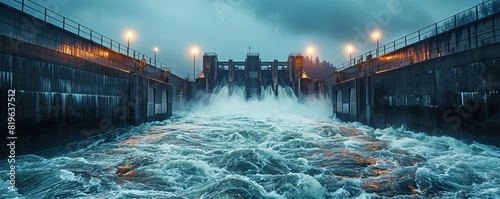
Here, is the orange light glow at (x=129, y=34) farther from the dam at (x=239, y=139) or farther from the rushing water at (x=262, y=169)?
the rushing water at (x=262, y=169)

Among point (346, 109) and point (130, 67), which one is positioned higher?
point (130, 67)

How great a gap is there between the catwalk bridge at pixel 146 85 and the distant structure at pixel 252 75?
13.1 meters

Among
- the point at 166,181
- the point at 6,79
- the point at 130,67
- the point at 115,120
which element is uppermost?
the point at 130,67

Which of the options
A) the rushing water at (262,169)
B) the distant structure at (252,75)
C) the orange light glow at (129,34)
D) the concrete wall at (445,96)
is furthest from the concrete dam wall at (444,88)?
the orange light glow at (129,34)

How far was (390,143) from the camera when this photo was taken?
12.6 m

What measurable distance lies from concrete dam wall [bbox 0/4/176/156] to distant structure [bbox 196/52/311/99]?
62.6 ft

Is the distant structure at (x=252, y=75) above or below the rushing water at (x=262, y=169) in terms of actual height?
above

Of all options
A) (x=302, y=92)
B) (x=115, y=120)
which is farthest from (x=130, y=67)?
(x=302, y=92)

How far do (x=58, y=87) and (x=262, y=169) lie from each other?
29.5ft

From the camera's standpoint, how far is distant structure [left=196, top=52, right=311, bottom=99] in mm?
37606

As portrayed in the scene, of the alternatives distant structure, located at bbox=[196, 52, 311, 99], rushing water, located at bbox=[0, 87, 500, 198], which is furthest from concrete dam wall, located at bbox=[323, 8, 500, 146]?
distant structure, located at bbox=[196, 52, 311, 99]

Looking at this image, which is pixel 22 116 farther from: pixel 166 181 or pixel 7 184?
pixel 166 181

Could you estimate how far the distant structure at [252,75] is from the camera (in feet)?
123

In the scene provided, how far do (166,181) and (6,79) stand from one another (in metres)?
6.34
